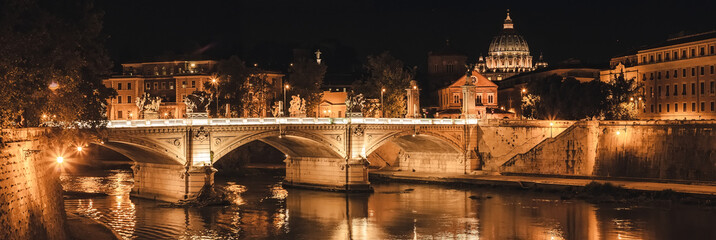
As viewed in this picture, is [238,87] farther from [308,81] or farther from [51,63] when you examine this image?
[51,63]

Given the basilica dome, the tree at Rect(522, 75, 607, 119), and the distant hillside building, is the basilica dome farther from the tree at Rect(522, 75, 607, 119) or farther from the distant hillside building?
the tree at Rect(522, 75, 607, 119)

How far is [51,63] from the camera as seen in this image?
31.0 m

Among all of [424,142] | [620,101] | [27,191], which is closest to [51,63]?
[27,191]

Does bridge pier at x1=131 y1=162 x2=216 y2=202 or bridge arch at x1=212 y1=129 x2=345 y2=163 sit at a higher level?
bridge arch at x1=212 y1=129 x2=345 y2=163

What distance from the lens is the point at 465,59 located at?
131 m

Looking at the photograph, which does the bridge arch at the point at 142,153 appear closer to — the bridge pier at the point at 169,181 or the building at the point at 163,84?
the bridge pier at the point at 169,181

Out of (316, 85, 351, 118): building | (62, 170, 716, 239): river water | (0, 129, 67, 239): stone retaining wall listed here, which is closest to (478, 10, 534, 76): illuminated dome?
(316, 85, 351, 118): building

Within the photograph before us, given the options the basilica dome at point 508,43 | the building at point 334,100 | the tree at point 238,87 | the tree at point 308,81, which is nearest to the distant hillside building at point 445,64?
the building at point 334,100

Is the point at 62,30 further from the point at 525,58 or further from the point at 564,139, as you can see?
the point at 525,58

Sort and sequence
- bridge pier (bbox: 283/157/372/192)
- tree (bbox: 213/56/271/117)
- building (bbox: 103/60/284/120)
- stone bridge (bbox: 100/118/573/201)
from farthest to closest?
building (bbox: 103/60/284/120), tree (bbox: 213/56/271/117), bridge pier (bbox: 283/157/372/192), stone bridge (bbox: 100/118/573/201)

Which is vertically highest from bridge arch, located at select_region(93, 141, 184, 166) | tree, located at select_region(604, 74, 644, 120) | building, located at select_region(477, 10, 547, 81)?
building, located at select_region(477, 10, 547, 81)

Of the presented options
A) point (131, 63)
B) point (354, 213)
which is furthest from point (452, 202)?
point (131, 63)

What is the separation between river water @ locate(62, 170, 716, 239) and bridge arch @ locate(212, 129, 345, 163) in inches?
113

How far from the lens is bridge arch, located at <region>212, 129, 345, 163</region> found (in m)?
51.6
